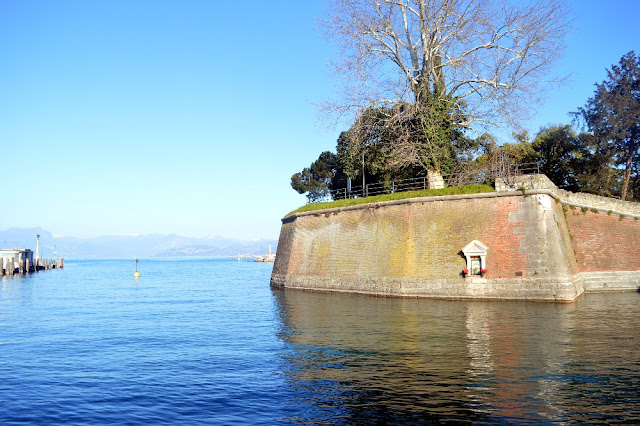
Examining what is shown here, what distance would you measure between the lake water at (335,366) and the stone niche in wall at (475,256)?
2178mm

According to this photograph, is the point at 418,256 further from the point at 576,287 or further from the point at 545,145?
the point at 545,145

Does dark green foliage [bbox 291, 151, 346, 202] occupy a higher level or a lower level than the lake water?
higher

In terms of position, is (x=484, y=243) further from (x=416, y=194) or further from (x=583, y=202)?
(x=583, y=202)

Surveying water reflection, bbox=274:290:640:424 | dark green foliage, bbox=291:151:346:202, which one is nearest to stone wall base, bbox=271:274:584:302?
water reflection, bbox=274:290:640:424

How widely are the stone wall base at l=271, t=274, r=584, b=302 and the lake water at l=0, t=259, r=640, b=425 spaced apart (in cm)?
85

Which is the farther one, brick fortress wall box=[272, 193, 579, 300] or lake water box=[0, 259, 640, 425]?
brick fortress wall box=[272, 193, 579, 300]

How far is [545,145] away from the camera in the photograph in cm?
4625

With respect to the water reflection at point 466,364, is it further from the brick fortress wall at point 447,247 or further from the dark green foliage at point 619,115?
the dark green foliage at point 619,115

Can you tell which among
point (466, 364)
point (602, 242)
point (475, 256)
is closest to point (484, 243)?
point (475, 256)

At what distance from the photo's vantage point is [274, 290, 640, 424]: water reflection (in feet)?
33.5

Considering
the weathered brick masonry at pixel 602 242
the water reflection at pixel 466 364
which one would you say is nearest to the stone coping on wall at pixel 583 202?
the weathered brick masonry at pixel 602 242

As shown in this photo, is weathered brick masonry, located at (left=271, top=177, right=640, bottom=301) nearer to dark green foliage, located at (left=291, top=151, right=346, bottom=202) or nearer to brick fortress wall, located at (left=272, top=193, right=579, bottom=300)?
brick fortress wall, located at (left=272, top=193, right=579, bottom=300)

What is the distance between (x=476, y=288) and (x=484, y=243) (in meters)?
2.29

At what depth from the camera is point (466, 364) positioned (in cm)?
1381
